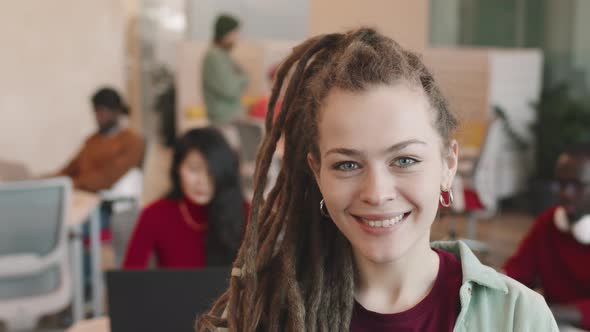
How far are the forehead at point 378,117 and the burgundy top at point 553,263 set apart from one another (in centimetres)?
147

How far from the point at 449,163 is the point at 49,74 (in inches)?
202

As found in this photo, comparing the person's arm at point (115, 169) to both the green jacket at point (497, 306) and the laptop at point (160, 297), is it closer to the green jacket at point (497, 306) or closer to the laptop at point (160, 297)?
the laptop at point (160, 297)

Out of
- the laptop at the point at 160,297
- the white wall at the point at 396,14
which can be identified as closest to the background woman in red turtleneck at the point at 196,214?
the laptop at the point at 160,297

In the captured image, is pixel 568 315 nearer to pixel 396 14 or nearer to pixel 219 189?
pixel 219 189

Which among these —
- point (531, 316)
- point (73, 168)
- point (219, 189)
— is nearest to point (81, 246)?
point (73, 168)

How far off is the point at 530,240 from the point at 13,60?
3.90 m

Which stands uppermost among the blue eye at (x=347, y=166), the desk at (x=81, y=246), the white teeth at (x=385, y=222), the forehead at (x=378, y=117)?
the forehead at (x=378, y=117)

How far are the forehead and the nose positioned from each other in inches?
1.3

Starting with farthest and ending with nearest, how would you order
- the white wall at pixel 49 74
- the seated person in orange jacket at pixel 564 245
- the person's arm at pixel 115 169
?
the white wall at pixel 49 74 < the person's arm at pixel 115 169 < the seated person in orange jacket at pixel 564 245

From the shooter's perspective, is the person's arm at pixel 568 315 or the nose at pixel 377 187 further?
the person's arm at pixel 568 315

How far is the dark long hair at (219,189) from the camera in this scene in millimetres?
2709

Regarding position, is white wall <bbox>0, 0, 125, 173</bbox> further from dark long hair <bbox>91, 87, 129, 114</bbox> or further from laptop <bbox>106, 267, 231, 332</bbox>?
laptop <bbox>106, 267, 231, 332</bbox>

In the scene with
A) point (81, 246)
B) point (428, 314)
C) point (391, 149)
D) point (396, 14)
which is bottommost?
point (81, 246)

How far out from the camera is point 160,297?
1602 mm
